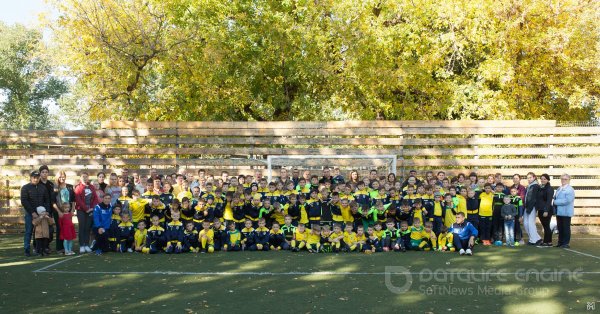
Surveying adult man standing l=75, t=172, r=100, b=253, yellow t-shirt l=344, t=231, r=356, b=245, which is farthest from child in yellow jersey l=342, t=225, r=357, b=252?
adult man standing l=75, t=172, r=100, b=253

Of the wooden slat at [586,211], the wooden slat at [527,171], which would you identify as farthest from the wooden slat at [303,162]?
the wooden slat at [586,211]

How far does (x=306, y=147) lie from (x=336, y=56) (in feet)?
13.1

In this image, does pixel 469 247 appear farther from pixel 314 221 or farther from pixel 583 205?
pixel 583 205

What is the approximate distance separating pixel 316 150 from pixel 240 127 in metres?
2.12

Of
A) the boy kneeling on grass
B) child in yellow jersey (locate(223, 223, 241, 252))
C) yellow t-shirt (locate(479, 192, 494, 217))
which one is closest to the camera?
the boy kneeling on grass

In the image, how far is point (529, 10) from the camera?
1697cm

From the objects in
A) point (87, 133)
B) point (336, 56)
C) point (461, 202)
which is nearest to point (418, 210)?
point (461, 202)

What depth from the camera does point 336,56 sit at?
693 inches

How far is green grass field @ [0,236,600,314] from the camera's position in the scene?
6.77m

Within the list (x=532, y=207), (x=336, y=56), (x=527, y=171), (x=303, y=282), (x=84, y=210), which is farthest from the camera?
(x=336, y=56)

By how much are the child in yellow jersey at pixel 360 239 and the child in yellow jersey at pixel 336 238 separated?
317mm

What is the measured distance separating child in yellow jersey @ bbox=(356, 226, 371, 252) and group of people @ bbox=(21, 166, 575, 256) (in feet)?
0.06

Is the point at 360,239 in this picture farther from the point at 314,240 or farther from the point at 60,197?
the point at 60,197

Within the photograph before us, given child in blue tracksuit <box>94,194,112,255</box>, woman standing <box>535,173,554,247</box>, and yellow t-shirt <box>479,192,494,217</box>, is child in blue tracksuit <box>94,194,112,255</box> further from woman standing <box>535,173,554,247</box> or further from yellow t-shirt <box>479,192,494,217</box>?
woman standing <box>535,173,554,247</box>
